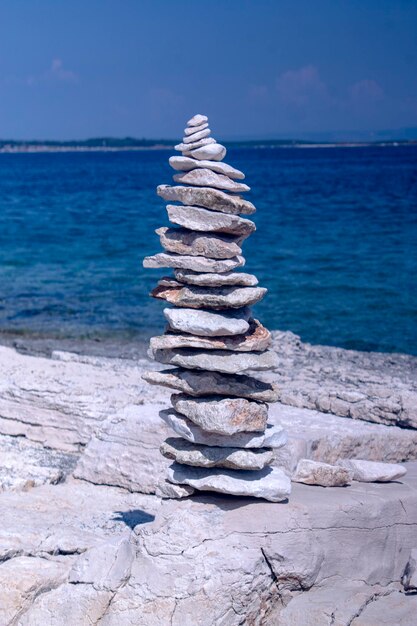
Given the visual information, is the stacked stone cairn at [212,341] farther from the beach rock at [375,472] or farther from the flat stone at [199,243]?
the beach rock at [375,472]

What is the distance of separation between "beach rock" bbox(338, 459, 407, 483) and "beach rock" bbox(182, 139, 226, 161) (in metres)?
3.13

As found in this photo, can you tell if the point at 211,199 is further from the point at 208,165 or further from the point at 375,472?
the point at 375,472

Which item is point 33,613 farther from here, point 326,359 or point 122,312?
point 122,312

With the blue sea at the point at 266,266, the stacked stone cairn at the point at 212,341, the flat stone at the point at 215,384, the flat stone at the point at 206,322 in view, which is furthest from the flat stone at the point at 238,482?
the blue sea at the point at 266,266

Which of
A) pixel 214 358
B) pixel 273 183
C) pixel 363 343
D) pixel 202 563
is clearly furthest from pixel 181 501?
pixel 273 183

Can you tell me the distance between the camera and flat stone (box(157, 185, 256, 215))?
22.5 ft

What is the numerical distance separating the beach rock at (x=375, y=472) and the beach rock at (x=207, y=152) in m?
3.13

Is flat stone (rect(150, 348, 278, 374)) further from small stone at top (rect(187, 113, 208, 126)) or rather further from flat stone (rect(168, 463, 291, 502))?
small stone at top (rect(187, 113, 208, 126))

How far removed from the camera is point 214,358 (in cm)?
688

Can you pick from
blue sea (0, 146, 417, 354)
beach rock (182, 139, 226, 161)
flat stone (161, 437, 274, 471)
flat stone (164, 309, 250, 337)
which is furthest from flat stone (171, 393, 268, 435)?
blue sea (0, 146, 417, 354)

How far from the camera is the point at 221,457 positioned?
22.7 ft

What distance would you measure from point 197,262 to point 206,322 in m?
0.48

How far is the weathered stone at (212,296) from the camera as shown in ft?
22.4

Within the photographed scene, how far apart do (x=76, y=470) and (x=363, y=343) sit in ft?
34.8
